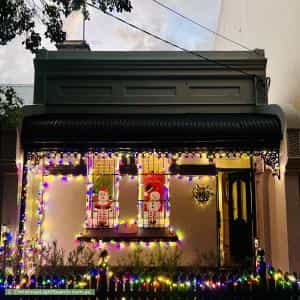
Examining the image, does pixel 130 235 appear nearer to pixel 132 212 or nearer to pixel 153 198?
pixel 132 212

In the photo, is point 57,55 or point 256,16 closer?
point 57,55

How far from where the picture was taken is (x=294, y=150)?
24.6 ft

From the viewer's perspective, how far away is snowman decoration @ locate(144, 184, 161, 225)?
31.5 feet

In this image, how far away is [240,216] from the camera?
34.0 ft

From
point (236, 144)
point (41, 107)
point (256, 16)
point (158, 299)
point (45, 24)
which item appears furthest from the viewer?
point (256, 16)

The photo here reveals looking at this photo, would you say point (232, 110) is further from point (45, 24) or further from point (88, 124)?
point (45, 24)

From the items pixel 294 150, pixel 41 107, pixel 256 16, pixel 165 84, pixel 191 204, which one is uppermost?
pixel 256 16

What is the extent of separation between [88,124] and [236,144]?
276cm

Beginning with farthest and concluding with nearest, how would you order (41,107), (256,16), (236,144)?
(256,16) < (41,107) < (236,144)

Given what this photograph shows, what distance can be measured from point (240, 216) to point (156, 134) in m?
3.83

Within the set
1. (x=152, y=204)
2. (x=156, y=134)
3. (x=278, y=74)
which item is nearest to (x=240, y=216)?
(x=152, y=204)

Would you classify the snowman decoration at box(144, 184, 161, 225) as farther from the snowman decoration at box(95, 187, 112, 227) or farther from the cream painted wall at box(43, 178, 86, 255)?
the cream painted wall at box(43, 178, 86, 255)

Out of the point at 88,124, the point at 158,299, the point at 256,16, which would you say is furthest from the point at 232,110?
the point at 256,16

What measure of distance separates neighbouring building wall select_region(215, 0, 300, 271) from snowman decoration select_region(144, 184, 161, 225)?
236 centimetres
